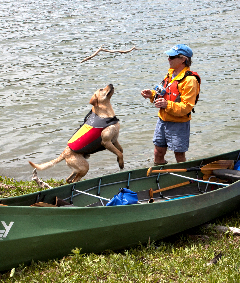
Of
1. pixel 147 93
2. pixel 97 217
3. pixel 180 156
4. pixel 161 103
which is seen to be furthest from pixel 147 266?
pixel 147 93

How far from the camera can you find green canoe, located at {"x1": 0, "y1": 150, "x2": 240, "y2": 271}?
498 centimetres

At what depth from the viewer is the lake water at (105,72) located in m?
11.7

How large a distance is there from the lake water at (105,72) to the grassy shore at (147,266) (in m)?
4.61

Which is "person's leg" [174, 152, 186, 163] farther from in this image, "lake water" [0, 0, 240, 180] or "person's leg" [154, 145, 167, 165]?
"lake water" [0, 0, 240, 180]

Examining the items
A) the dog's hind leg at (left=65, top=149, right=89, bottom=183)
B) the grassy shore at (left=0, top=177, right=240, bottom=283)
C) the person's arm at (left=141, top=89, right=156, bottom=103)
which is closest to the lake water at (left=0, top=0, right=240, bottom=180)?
the dog's hind leg at (left=65, top=149, right=89, bottom=183)

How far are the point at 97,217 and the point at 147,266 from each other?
822 millimetres

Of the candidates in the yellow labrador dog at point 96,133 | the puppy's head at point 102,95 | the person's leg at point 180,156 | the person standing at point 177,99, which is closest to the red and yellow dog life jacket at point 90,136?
the yellow labrador dog at point 96,133

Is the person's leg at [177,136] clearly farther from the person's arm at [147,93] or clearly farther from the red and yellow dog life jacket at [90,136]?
the red and yellow dog life jacket at [90,136]

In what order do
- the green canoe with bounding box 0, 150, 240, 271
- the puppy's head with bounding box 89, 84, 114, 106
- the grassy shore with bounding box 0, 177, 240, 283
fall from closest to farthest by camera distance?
the grassy shore with bounding box 0, 177, 240, 283, the green canoe with bounding box 0, 150, 240, 271, the puppy's head with bounding box 89, 84, 114, 106

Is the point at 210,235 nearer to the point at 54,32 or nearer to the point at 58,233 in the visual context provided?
the point at 58,233

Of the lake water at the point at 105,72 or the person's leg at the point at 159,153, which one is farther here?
the lake water at the point at 105,72

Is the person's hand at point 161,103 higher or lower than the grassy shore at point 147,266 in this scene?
higher

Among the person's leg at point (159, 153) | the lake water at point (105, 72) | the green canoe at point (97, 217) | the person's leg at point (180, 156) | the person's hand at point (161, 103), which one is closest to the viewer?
the green canoe at point (97, 217)

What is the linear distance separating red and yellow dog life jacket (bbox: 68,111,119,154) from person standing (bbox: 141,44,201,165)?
88 centimetres
